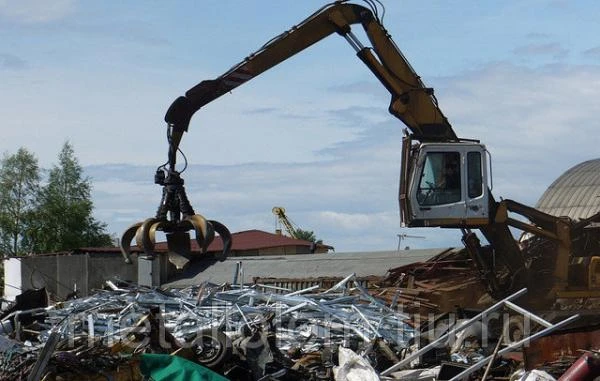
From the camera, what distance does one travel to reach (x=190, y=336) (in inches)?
543

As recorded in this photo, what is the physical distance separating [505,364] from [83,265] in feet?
70.3

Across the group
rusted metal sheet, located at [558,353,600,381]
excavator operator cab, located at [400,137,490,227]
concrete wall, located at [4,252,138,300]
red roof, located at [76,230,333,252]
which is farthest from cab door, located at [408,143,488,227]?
red roof, located at [76,230,333,252]

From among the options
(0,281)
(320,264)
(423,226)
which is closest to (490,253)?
(423,226)

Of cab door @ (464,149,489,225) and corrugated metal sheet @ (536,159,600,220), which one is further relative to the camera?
corrugated metal sheet @ (536,159,600,220)

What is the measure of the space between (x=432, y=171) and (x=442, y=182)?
233mm

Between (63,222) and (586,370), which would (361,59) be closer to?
(586,370)

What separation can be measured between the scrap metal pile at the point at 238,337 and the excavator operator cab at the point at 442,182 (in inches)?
64.1

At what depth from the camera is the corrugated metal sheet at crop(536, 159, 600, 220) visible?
127 feet

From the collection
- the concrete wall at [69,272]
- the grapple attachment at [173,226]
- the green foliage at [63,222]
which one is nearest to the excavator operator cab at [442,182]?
the grapple attachment at [173,226]

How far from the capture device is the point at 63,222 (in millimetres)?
53000

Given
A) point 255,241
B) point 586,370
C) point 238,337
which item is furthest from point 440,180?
point 255,241

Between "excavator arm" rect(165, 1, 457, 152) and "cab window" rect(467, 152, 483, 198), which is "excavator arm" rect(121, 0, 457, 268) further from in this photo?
"cab window" rect(467, 152, 483, 198)

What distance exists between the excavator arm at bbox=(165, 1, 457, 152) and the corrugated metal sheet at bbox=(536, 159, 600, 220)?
21.9m

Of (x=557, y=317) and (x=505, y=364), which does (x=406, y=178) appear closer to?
(x=557, y=317)
